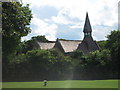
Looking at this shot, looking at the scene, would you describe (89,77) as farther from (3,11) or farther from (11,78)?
(3,11)

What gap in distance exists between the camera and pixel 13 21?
44.8ft

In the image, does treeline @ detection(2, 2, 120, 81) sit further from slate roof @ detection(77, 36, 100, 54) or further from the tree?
the tree

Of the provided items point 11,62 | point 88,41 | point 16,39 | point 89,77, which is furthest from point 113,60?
point 16,39

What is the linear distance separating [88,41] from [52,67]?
2564 cm

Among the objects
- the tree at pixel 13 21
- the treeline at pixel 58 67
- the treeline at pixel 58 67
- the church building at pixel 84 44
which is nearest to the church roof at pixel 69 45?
the church building at pixel 84 44

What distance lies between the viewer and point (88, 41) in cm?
6356

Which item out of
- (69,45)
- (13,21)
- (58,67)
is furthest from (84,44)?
(13,21)

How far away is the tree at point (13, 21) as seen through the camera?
1295 cm

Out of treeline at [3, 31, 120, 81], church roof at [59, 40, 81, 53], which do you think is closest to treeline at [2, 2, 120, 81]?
treeline at [3, 31, 120, 81]

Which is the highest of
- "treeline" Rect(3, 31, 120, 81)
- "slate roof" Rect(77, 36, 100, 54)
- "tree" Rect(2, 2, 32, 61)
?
"slate roof" Rect(77, 36, 100, 54)

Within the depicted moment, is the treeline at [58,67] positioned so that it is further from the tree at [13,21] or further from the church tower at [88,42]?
the tree at [13,21]

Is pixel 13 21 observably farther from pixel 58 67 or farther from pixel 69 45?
pixel 69 45

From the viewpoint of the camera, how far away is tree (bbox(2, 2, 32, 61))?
1295 centimetres

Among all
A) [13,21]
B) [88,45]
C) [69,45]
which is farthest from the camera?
[88,45]
